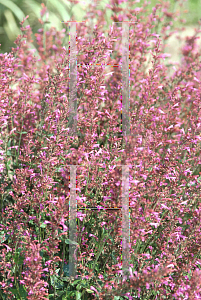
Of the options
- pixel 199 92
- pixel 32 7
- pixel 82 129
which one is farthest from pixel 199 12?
pixel 82 129

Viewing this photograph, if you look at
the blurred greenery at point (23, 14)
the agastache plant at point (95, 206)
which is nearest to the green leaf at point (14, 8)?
the blurred greenery at point (23, 14)

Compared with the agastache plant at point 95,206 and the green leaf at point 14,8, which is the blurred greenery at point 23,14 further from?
the agastache plant at point 95,206

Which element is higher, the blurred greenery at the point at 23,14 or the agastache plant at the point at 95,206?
the blurred greenery at the point at 23,14

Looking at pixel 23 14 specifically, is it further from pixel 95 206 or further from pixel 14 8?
pixel 95 206

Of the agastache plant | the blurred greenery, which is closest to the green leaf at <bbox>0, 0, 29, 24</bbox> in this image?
the blurred greenery

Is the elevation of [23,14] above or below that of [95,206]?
above

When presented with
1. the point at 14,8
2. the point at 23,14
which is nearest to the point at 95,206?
the point at 14,8

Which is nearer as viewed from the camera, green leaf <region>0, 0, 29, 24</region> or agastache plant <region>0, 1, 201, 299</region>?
agastache plant <region>0, 1, 201, 299</region>

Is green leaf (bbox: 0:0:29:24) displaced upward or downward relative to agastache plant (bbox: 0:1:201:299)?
upward

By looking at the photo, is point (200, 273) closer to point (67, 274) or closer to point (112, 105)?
point (67, 274)

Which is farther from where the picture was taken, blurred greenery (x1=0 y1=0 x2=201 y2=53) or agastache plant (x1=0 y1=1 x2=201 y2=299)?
blurred greenery (x1=0 y1=0 x2=201 y2=53)

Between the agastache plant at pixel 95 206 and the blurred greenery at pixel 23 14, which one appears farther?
the blurred greenery at pixel 23 14

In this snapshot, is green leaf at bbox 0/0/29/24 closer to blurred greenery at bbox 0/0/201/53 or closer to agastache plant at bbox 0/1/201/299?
Result: blurred greenery at bbox 0/0/201/53

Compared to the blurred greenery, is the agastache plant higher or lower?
lower
